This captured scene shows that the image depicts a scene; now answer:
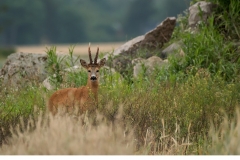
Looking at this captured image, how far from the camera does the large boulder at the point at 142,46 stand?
51.6 feet

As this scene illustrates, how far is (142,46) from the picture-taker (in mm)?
16469

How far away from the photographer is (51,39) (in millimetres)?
78625

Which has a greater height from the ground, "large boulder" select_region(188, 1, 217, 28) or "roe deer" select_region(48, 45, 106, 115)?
"large boulder" select_region(188, 1, 217, 28)

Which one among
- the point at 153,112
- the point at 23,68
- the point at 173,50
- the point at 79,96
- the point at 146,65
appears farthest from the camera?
the point at 173,50

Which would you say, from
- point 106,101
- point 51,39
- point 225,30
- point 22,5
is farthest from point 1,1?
point 106,101

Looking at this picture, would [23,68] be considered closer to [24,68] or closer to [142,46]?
[24,68]

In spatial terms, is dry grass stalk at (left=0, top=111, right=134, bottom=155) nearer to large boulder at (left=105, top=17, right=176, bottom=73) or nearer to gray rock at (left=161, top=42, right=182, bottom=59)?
large boulder at (left=105, top=17, right=176, bottom=73)

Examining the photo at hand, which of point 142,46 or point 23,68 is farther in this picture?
point 142,46

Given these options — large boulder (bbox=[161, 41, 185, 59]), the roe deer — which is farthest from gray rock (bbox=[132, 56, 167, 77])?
the roe deer

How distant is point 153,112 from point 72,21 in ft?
245

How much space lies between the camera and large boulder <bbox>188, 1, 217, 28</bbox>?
16.3 meters

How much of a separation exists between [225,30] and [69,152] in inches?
384

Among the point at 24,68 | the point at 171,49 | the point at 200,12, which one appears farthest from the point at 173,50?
the point at 24,68

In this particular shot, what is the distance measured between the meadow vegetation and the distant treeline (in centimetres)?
5994
